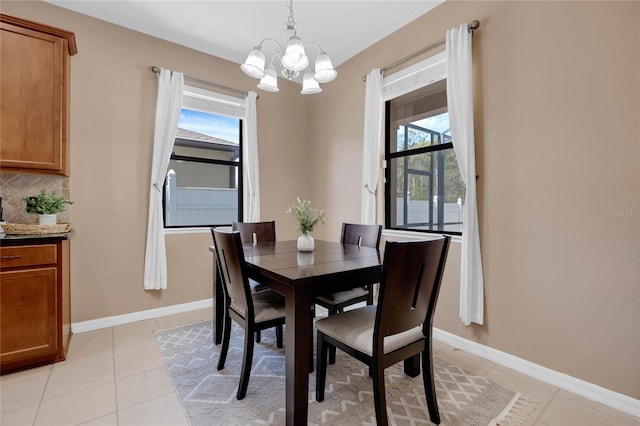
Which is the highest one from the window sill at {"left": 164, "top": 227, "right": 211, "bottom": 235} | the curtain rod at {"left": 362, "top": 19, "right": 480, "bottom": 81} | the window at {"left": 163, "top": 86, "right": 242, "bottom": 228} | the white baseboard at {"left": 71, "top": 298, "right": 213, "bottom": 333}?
the curtain rod at {"left": 362, "top": 19, "right": 480, "bottom": 81}

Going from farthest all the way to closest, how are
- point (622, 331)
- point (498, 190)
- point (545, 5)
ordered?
1. point (498, 190)
2. point (545, 5)
3. point (622, 331)

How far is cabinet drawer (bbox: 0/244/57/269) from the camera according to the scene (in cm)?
186

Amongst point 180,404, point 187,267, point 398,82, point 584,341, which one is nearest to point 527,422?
point 584,341

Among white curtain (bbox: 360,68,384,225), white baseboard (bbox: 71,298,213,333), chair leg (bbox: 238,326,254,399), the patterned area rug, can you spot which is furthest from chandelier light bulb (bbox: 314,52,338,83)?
white baseboard (bbox: 71,298,213,333)

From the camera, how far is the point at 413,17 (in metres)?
2.65

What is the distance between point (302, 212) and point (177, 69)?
2255mm

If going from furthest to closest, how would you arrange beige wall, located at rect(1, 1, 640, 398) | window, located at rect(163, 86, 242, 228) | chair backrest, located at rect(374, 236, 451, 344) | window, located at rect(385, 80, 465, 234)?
window, located at rect(163, 86, 242, 228)
window, located at rect(385, 80, 465, 234)
beige wall, located at rect(1, 1, 640, 398)
chair backrest, located at rect(374, 236, 451, 344)

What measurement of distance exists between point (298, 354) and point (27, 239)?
197 cm

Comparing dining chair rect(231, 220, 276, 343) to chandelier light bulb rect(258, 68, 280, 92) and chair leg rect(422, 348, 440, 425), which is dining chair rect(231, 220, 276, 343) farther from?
chair leg rect(422, 348, 440, 425)

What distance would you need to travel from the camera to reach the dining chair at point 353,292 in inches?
82.6

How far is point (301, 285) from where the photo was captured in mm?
1331

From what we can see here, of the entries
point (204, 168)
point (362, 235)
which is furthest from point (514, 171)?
point (204, 168)

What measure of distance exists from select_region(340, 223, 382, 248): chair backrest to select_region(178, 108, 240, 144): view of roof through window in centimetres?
191

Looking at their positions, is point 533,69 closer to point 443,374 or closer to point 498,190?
point 498,190
